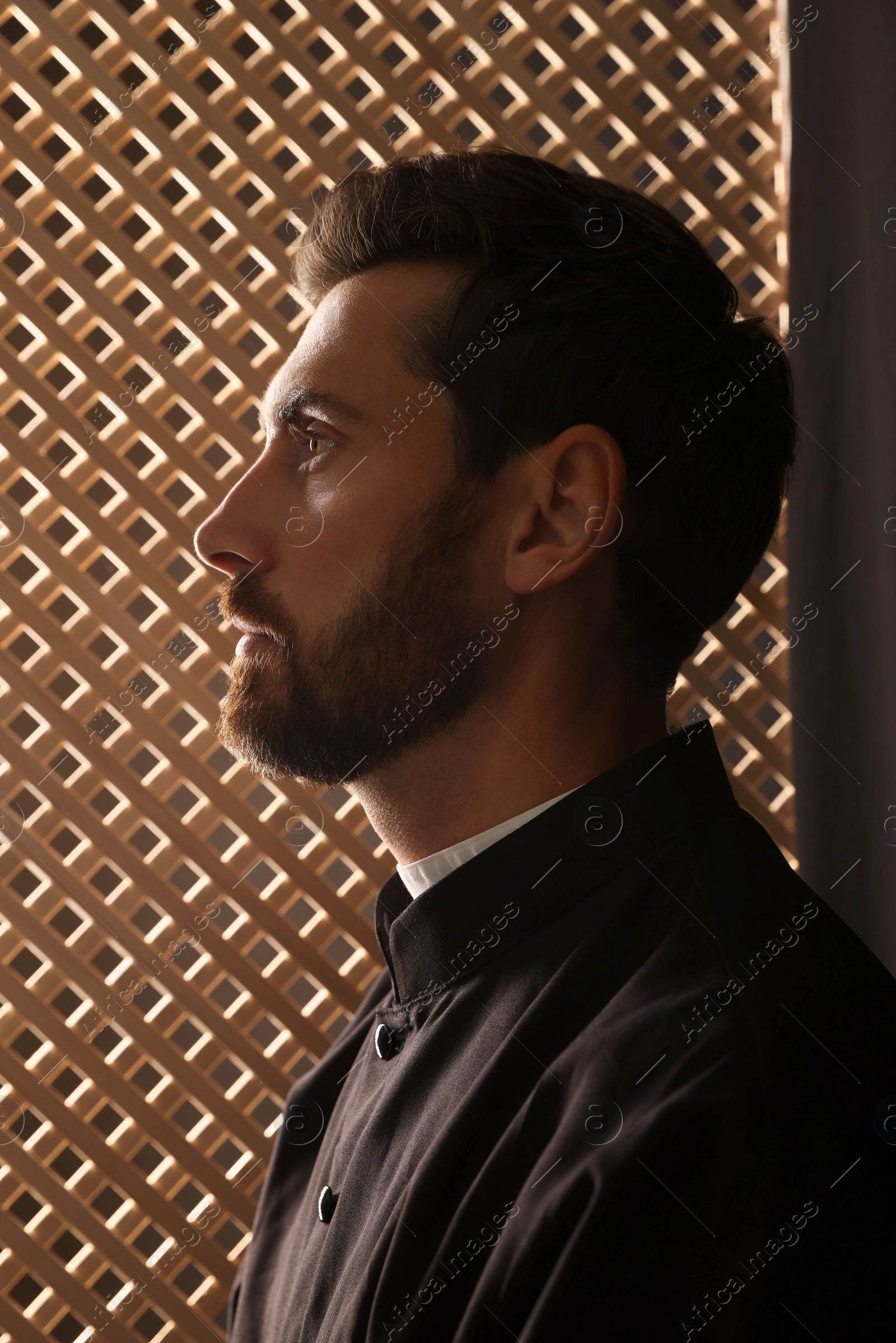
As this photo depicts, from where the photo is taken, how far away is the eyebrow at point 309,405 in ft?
2.67

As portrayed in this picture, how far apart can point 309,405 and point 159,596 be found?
483 millimetres

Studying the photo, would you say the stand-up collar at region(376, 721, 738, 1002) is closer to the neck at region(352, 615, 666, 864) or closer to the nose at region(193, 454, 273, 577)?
the neck at region(352, 615, 666, 864)

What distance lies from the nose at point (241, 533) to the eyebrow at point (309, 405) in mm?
55

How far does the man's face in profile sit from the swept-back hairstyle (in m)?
0.03

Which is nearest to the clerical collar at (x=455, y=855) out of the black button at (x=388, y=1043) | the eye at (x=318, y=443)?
→ the black button at (x=388, y=1043)

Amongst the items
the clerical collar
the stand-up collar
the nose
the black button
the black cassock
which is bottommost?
the black cassock

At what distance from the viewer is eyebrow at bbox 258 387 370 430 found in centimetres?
81

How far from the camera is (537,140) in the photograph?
6.32ft

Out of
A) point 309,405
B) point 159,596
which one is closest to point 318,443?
point 309,405

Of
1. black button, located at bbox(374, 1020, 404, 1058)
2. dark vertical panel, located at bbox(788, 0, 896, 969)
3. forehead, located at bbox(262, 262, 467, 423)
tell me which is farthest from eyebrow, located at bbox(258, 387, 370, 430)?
dark vertical panel, located at bbox(788, 0, 896, 969)

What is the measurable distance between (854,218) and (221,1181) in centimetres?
144

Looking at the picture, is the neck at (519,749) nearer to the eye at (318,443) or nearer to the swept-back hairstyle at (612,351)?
the swept-back hairstyle at (612,351)

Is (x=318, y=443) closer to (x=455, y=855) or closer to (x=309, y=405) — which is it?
(x=309, y=405)

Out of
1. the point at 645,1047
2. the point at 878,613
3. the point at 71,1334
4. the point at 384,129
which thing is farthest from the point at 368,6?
the point at 71,1334
